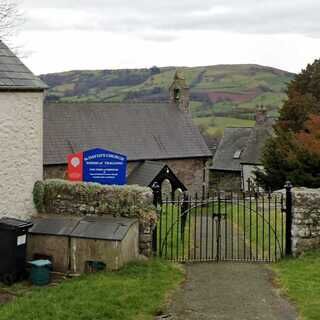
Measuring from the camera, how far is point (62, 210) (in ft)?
42.0

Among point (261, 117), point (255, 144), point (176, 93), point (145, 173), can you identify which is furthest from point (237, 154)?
point (145, 173)

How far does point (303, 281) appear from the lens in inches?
429

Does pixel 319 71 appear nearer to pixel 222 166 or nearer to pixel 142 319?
pixel 222 166

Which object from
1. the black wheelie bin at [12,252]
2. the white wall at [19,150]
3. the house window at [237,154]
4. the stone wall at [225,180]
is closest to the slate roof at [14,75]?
the white wall at [19,150]

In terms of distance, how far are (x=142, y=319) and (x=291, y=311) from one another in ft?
8.43

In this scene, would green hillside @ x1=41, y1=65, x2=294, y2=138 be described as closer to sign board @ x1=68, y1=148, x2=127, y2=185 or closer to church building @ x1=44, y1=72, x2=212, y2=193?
church building @ x1=44, y1=72, x2=212, y2=193

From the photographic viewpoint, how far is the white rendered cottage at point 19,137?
12281 millimetres

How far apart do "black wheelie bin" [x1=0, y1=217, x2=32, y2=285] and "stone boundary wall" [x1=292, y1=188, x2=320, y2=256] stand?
6.18 meters

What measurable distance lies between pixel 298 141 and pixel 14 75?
72.8ft

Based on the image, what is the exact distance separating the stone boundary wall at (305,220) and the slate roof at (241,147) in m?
33.5

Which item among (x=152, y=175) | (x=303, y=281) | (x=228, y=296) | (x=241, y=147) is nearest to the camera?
(x=228, y=296)

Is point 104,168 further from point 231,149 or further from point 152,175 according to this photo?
point 231,149

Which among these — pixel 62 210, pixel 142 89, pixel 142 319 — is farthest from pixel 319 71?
pixel 142 89

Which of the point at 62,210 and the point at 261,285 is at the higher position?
the point at 62,210
